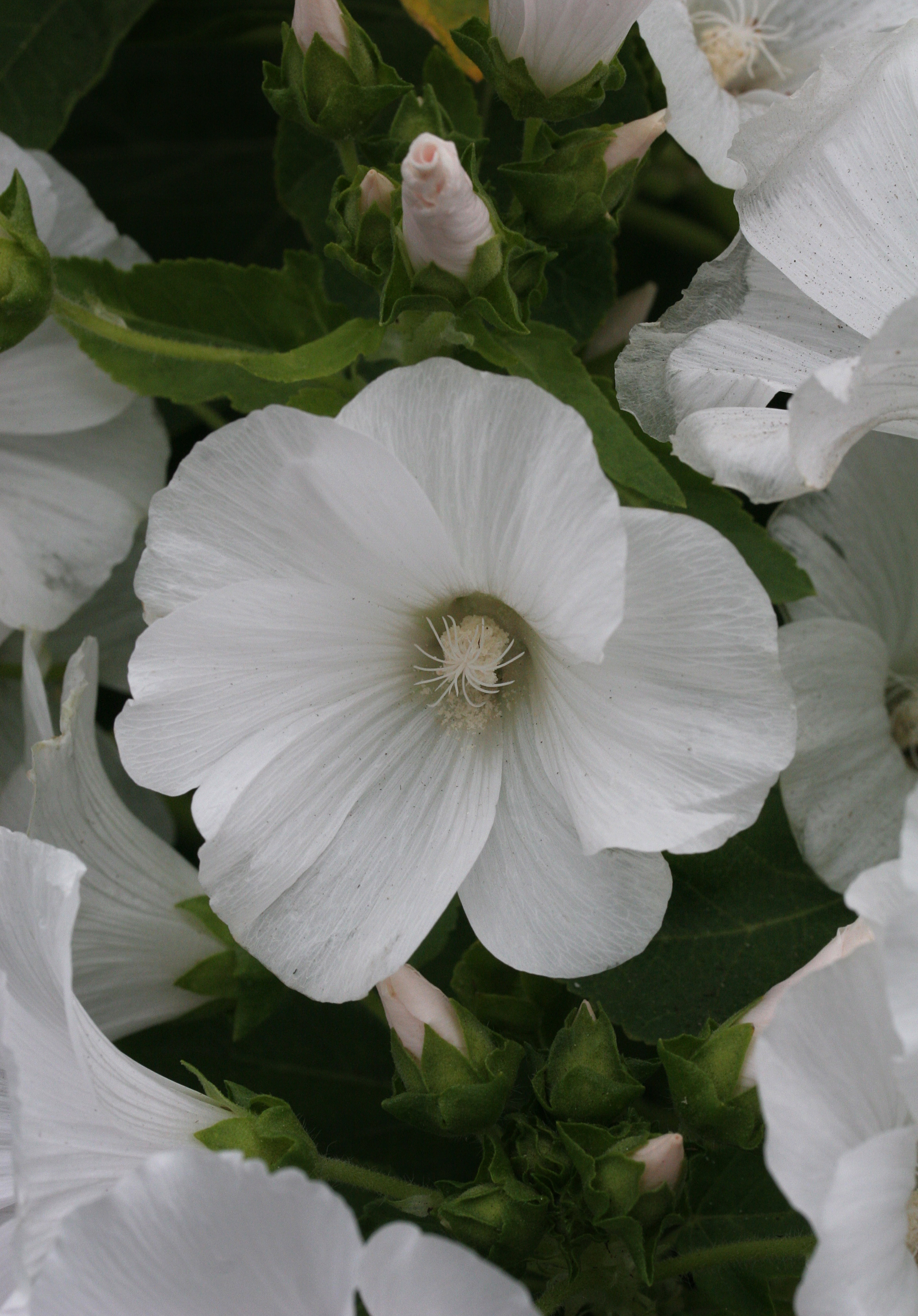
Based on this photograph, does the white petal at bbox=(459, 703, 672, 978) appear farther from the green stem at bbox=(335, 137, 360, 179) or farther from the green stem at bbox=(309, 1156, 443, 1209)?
the green stem at bbox=(335, 137, 360, 179)

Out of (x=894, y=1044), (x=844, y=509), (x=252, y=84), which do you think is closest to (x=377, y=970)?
(x=894, y=1044)

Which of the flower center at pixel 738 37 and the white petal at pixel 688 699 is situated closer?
the white petal at pixel 688 699

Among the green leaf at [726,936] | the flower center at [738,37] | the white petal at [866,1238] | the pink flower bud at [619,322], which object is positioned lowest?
the green leaf at [726,936]

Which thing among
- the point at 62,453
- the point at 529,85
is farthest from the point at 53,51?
the point at 529,85

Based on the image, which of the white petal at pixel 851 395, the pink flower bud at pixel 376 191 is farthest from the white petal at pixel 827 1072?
the pink flower bud at pixel 376 191

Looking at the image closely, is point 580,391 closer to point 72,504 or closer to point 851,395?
point 851,395

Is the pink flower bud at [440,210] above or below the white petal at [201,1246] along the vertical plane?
above

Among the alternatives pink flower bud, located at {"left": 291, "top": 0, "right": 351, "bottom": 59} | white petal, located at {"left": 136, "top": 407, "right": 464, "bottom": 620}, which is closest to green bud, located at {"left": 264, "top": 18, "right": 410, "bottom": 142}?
pink flower bud, located at {"left": 291, "top": 0, "right": 351, "bottom": 59}

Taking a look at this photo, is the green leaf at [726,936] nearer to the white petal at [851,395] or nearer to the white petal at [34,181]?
the white petal at [851,395]
